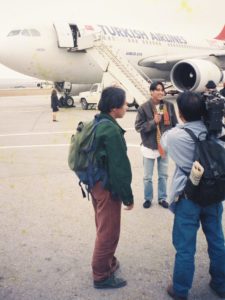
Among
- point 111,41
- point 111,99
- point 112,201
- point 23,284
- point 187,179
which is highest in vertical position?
point 111,41

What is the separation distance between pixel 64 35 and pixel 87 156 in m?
14.5

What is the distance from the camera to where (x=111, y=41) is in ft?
58.3

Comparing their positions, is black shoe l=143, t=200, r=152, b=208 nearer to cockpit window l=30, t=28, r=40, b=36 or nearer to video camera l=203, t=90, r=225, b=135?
video camera l=203, t=90, r=225, b=135

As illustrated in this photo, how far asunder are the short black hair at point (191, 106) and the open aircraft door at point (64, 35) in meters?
14.3

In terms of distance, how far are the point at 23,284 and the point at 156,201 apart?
2.42 meters

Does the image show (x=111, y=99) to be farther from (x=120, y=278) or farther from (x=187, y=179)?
(x=120, y=278)

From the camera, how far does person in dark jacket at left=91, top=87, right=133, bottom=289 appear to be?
2.69 m

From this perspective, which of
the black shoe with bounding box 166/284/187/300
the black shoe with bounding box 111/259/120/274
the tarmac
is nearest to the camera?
the black shoe with bounding box 166/284/187/300

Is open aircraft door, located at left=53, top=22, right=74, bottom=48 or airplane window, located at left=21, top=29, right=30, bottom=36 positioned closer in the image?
airplane window, located at left=21, top=29, right=30, bottom=36

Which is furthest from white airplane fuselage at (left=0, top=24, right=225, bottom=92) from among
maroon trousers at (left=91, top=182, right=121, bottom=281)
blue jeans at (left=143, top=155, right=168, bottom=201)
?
maroon trousers at (left=91, top=182, right=121, bottom=281)

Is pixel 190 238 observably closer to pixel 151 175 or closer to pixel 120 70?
pixel 151 175

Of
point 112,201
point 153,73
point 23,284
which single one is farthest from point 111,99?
point 153,73

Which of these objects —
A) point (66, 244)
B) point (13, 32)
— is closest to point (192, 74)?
point (13, 32)

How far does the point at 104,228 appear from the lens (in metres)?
2.88
